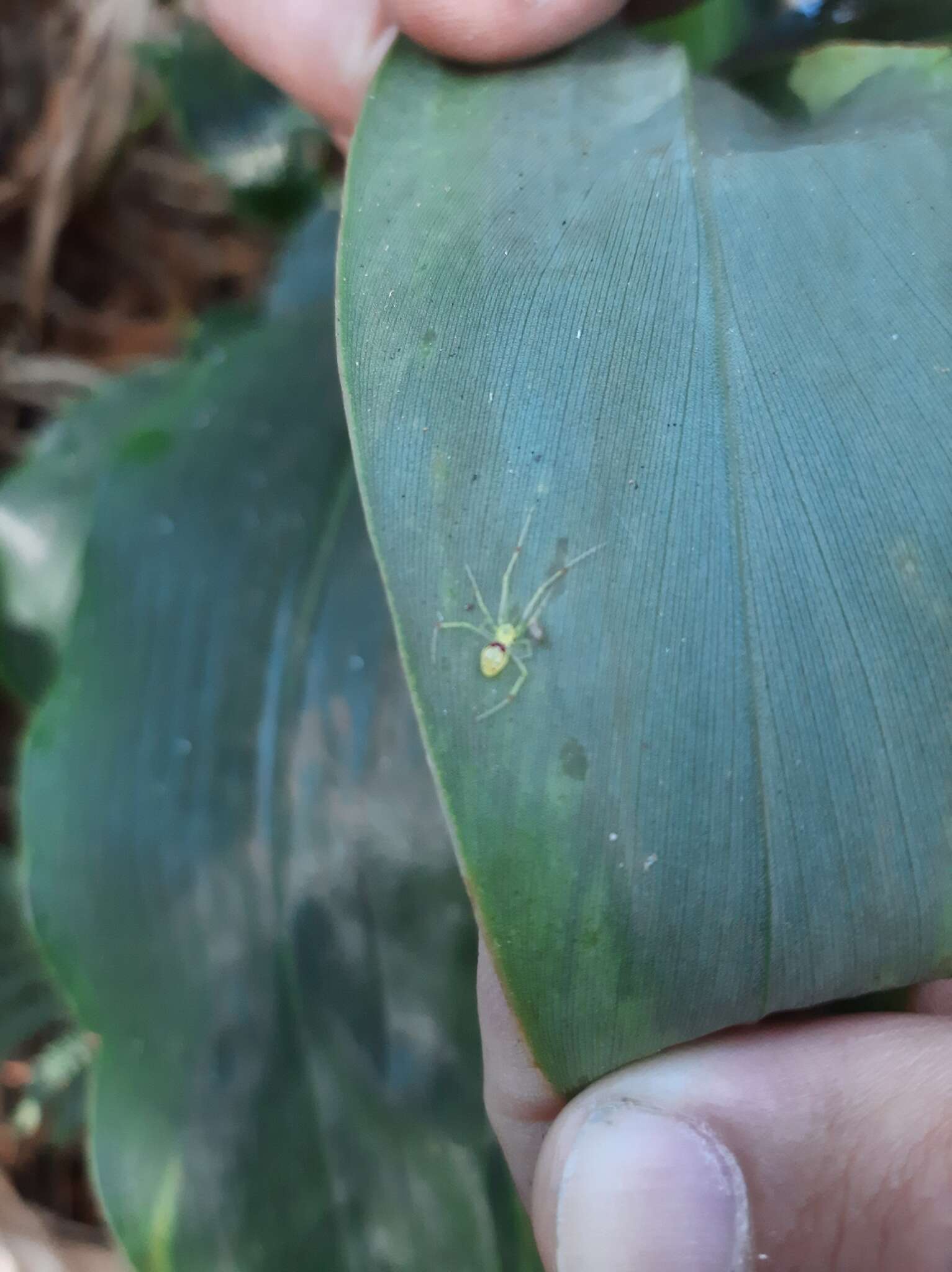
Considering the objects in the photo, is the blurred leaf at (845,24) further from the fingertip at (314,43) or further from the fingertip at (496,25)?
the fingertip at (314,43)

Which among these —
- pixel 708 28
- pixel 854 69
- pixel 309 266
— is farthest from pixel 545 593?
pixel 309 266

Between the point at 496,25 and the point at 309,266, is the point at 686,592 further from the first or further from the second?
the point at 309,266

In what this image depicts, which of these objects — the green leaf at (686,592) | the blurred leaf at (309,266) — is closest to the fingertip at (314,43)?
the blurred leaf at (309,266)

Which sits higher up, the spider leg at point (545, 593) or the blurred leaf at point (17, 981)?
the spider leg at point (545, 593)

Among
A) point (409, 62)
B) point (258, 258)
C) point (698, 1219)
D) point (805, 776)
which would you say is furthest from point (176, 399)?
point (258, 258)

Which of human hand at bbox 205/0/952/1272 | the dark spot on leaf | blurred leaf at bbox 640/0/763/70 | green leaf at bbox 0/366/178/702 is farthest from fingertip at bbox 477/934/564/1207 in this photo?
blurred leaf at bbox 640/0/763/70

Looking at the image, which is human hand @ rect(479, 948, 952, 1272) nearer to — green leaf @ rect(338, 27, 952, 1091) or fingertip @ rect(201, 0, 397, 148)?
Result: green leaf @ rect(338, 27, 952, 1091)

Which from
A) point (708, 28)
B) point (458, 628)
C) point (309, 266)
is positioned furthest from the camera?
point (309, 266)
